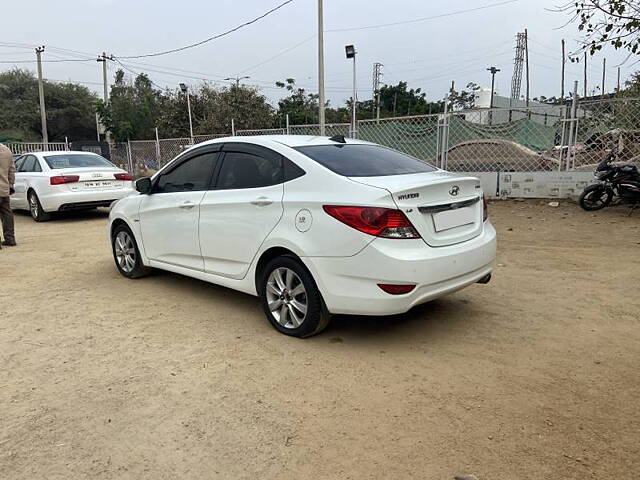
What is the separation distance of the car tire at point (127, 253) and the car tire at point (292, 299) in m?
2.15

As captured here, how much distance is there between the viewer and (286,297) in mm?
4090

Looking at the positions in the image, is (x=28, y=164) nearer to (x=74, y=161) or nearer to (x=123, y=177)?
(x=74, y=161)

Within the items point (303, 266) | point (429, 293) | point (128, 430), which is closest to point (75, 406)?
point (128, 430)

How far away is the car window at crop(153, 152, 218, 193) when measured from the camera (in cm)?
488

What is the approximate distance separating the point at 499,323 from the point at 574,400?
4.22 feet

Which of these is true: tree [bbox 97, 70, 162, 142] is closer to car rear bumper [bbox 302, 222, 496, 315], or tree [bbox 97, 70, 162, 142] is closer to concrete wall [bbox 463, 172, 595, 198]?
concrete wall [bbox 463, 172, 595, 198]

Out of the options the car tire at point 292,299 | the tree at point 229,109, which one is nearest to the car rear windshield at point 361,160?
the car tire at point 292,299

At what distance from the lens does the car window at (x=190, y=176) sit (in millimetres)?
4875

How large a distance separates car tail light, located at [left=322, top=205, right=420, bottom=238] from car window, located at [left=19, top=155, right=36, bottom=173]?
31.2 feet

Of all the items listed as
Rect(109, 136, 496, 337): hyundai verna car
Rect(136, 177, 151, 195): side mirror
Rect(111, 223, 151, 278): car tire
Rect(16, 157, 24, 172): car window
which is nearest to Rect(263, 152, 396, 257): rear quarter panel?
Rect(109, 136, 496, 337): hyundai verna car

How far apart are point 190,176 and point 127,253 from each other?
1.48 meters

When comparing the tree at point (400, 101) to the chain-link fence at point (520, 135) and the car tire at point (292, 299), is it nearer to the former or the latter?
the chain-link fence at point (520, 135)

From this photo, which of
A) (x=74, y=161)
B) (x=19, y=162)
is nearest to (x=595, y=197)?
(x=74, y=161)

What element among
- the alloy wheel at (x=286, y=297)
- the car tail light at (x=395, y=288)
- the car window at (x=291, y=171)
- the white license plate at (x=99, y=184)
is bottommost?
the alloy wheel at (x=286, y=297)
